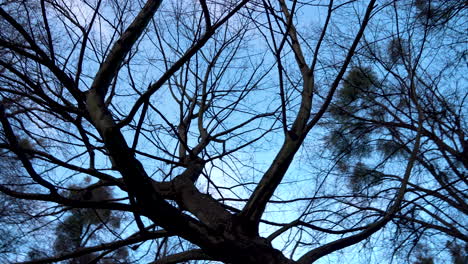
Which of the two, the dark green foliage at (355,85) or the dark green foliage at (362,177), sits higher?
the dark green foliage at (355,85)

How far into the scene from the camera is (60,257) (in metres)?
1.61

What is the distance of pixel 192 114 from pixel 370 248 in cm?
151

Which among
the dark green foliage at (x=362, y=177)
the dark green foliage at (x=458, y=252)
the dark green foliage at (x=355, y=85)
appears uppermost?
the dark green foliage at (x=355, y=85)

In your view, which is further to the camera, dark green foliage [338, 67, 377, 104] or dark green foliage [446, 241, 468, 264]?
dark green foliage [338, 67, 377, 104]

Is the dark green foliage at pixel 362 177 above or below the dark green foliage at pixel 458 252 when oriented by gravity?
above

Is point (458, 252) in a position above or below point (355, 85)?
below

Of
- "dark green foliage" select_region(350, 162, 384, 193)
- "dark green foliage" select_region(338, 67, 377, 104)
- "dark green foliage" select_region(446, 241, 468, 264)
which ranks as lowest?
"dark green foliage" select_region(446, 241, 468, 264)

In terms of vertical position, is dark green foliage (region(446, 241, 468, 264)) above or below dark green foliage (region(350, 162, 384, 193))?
below

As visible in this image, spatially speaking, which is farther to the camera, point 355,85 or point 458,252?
point 355,85

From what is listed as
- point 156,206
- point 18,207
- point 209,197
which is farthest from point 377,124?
point 18,207

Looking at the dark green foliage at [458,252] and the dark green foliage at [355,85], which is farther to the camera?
the dark green foliage at [355,85]

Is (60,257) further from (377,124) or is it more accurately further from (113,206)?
(377,124)

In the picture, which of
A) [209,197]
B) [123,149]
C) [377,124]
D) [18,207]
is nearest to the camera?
[123,149]

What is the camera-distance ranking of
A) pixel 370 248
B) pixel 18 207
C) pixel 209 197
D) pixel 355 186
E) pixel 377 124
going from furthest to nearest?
pixel 377 124 < pixel 355 186 < pixel 370 248 < pixel 18 207 < pixel 209 197
